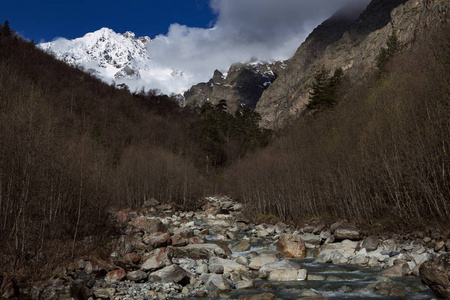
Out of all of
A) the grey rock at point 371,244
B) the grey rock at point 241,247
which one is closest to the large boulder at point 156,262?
the grey rock at point 241,247

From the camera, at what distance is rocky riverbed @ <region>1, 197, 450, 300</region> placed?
10281 mm

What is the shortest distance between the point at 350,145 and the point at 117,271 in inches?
683

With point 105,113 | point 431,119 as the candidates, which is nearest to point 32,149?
point 431,119

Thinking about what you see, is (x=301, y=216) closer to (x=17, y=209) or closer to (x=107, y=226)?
(x=107, y=226)

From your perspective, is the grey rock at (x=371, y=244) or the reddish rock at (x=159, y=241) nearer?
the grey rock at (x=371, y=244)

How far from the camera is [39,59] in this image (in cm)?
8675

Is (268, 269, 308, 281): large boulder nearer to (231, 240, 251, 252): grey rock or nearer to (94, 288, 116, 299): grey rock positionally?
(231, 240, 251, 252): grey rock

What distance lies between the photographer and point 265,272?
13594 mm

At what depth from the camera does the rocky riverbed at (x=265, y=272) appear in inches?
405

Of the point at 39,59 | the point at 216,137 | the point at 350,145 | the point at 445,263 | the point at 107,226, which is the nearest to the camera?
the point at 445,263

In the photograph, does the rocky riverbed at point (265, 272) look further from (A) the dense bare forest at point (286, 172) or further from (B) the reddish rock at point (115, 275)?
(A) the dense bare forest at point (286, 172)

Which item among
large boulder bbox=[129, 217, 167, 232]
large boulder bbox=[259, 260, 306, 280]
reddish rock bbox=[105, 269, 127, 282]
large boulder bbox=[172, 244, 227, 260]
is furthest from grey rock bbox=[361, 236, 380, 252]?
large boulder bbox=[129, 217, 167, 232]

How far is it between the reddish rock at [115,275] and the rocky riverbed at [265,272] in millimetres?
37

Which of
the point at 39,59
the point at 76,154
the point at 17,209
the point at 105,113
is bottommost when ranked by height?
the point at 17,209
